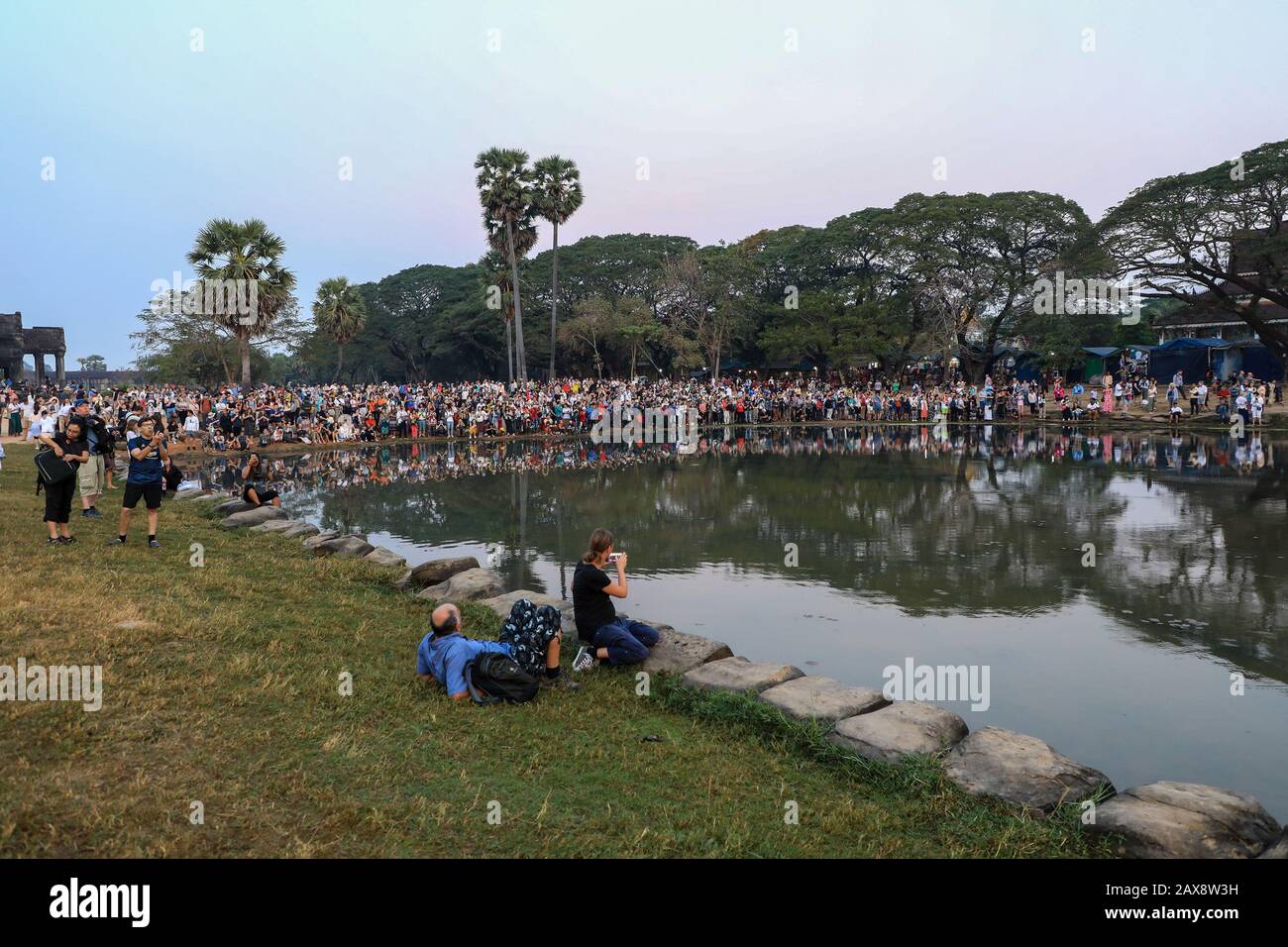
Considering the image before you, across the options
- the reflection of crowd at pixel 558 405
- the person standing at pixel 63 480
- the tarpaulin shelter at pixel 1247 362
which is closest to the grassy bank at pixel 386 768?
the person standing at pixel 63 480

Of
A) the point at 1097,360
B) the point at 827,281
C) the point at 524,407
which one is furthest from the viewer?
the point at 827,281

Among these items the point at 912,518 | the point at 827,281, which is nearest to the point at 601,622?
the point at 912,518

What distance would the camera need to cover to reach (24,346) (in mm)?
45594

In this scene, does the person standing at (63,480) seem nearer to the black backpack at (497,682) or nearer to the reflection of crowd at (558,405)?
the black backpack at (497,682)

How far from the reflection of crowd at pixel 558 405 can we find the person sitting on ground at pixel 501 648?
1849 cm

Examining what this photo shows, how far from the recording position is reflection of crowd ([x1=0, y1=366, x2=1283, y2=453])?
2605cm

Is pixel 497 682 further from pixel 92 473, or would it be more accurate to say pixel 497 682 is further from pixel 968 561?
pixel 92 473

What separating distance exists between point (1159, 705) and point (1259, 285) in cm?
3573

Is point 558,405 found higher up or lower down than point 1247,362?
lower down

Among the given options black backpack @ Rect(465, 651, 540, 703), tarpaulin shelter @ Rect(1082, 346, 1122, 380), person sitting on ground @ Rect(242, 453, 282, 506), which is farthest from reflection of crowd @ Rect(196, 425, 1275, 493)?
tarpaulin shelter @ Rect(1082, 346, 1122, 380)

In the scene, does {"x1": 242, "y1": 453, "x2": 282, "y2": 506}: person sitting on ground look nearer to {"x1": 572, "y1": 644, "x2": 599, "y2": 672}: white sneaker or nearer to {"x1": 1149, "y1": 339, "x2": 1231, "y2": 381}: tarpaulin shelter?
{"x1": 572, "y1": 644, "x2": 599, "y2": 672}: white sneaker

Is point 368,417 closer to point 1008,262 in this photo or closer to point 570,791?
point 570,791

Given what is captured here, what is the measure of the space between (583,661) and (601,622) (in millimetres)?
337

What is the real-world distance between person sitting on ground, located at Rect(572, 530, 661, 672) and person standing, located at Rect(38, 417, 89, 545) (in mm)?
6530
